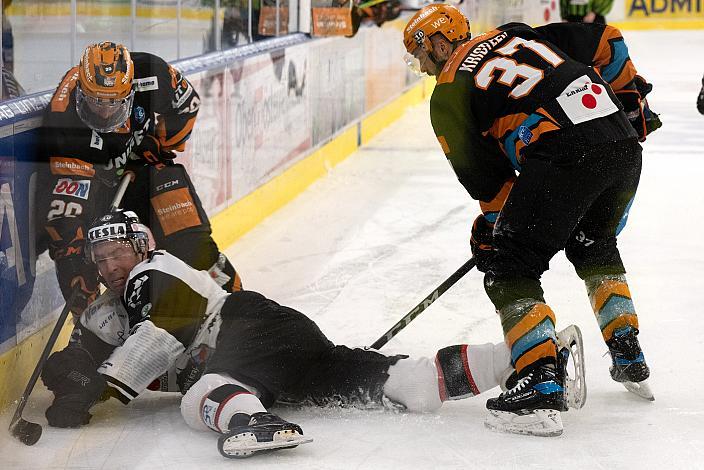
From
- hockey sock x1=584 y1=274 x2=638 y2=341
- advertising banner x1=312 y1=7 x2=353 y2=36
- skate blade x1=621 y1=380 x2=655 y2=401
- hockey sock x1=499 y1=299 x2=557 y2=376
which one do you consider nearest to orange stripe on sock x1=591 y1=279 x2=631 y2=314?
hockey sock x1=584 y1=274 x2=638 y2=341

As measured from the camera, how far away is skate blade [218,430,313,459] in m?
2.36

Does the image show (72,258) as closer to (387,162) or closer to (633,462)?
(633,462)

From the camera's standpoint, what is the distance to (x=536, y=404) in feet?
8.36

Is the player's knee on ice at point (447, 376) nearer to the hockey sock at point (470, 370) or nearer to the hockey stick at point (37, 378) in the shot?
the hockey sock at point (470, 370)

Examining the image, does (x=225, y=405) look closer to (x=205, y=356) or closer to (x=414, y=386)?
(x=205, y=356)

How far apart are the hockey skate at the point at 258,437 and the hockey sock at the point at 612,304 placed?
0.82 metres

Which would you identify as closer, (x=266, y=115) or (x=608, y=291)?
(x=608, y=291)

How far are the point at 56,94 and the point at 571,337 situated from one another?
1356 mm

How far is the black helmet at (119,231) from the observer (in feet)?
8.69

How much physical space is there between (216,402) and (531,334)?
67cm

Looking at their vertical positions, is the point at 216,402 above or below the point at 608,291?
below

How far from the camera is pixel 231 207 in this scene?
15.3 feet

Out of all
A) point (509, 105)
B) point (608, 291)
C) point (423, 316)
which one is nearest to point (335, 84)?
point (423, 316)

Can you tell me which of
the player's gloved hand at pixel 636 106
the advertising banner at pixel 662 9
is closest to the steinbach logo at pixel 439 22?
the player's gloved hand at pixel 636 106
